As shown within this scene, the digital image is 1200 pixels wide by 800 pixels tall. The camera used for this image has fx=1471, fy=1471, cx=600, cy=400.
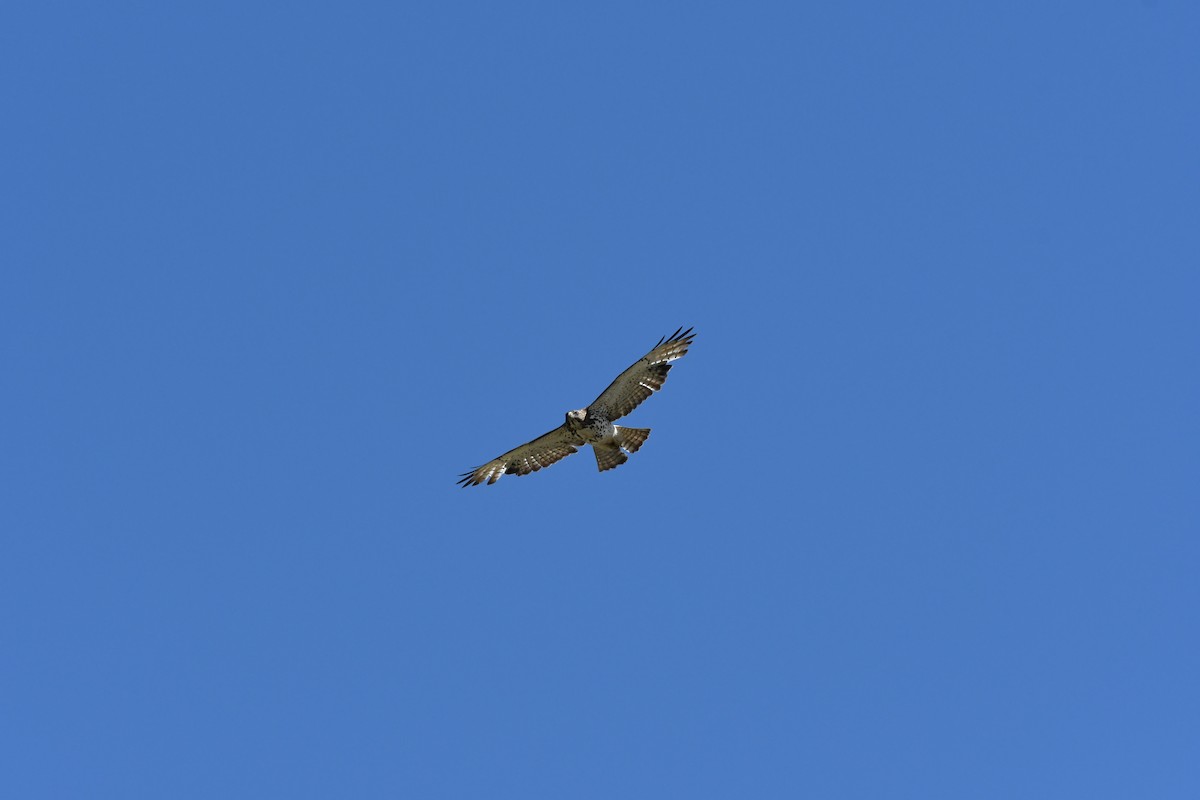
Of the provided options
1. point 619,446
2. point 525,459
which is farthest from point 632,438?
point 525,459

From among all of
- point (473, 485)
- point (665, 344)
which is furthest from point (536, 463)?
point (665, 344)

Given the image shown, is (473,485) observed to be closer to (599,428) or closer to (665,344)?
(599,428)

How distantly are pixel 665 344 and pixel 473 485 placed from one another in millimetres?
4060

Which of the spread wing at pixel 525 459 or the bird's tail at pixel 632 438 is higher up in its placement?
the spread wing at pixel 525 459

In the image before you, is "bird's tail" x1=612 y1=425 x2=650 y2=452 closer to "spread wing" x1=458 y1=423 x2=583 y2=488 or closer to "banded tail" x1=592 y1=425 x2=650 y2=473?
"banded tail" x1=592 y1=425 x2=650 y2=473

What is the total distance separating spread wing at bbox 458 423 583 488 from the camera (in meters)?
24.2

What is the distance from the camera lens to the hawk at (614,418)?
2356 centimetres

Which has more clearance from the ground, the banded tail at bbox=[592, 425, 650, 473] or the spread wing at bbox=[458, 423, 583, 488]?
the spread wing at bbox=[458, 423, 583, 488]

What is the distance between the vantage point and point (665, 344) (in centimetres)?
2383

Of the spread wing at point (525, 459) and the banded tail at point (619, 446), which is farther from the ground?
the spread wing at point (525, 459)

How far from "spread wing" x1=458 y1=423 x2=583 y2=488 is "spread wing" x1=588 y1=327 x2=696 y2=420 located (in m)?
0.83

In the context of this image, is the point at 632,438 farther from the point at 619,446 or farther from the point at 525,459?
the point at 525,459

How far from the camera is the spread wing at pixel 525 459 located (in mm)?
24219

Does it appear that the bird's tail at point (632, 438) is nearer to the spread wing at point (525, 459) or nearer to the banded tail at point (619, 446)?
the banded tail at point (619, 446)
